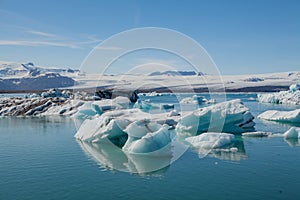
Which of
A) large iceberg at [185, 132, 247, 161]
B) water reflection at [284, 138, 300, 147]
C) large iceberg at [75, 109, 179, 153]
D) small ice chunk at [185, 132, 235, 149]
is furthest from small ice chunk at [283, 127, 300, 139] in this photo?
large iceberg at [75, 109, 179, 153]

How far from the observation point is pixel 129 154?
12.0 m

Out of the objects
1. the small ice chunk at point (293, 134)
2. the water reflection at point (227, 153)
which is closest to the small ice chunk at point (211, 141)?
the water reflection at point (227, 153)

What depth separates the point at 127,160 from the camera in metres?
11.3

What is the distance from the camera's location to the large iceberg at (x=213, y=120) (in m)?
→ 16.7

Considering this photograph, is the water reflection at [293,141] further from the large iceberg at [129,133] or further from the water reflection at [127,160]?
the water reflection at [127,160]

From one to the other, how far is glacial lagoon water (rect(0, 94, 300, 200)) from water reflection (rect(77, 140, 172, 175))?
0.04 m

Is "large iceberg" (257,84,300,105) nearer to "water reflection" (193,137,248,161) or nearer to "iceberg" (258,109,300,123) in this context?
"iceberg" (258,109,300,123)

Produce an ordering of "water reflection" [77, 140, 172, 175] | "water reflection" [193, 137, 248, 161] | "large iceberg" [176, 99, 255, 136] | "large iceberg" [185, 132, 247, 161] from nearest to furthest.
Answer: "water reflection" [77, 140, 172, 175]
"water reflection" [193, 137, 248, 161]
"large iceberg" [185, 132, 247, 161]
"large iceberg" [176, 99, 255, 136]

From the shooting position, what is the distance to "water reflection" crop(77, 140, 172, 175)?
10.1m

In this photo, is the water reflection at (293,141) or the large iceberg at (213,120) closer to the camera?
the water reflection at (293,141)

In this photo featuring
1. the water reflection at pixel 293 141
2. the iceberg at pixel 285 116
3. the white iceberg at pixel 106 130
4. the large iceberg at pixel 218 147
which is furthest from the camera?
the iceberg at pixel 285 116

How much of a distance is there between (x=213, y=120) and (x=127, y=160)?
699 centimetres

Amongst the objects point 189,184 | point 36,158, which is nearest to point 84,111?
point 36,158

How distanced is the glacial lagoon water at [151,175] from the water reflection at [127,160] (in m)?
0.04
